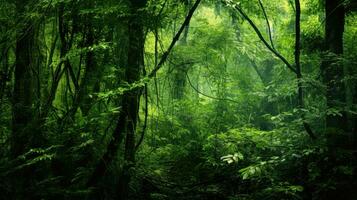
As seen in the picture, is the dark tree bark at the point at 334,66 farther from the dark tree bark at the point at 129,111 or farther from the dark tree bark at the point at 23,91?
the dark tree bark at the point at 23,91

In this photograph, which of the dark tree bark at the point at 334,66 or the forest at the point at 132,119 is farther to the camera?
the dark tree bark at the point at 334,66

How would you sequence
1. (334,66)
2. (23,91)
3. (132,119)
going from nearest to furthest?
(132,119) < (334,66) < (23,91)

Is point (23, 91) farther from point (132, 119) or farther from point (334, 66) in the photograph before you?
point (334, 66)

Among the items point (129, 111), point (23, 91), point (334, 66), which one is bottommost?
point (129, 111)

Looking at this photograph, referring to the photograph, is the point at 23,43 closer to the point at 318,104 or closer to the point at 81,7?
the point at 81,7

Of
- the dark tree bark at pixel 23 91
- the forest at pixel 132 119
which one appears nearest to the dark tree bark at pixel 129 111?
the forest at pixel 132 119

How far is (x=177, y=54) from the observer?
23.4ft

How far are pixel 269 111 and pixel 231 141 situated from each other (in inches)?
265

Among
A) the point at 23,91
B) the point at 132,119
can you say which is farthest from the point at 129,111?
the point at 23,91

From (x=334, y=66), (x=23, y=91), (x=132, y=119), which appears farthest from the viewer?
(x=23, y=91)

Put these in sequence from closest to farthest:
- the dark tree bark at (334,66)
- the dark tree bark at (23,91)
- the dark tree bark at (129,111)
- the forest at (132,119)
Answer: the forest at (132,119) < the dark tree bark at (129,111) < the dark tree bark at (334,66) < the dark tree bark at (23,91)

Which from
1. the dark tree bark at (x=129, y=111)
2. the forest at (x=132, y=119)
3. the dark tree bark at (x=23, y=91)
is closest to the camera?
the forest at (x=132, y=119)

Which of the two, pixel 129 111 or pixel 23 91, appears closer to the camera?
pixel 129 111

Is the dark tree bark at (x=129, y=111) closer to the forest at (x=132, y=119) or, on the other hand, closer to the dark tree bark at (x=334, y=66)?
the forest at (x=132, y=119)
